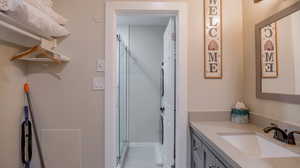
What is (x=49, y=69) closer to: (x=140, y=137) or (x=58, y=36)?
(x=58, y=36)

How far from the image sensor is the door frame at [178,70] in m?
1.83

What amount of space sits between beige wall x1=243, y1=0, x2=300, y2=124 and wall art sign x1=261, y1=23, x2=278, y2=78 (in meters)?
0.12

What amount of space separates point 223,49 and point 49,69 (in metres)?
1.75

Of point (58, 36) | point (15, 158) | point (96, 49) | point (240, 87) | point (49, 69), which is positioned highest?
point (58, 36)

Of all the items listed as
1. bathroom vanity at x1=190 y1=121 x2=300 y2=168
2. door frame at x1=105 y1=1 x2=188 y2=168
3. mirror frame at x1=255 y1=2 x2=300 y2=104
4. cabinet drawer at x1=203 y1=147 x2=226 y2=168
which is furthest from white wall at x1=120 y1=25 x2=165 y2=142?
cabinet drawer at x1=203 y1=147 x2=226 y2=168

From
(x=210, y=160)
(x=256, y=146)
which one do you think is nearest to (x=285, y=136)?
(x=256, y=146)

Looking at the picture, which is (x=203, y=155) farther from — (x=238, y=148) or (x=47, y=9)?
(x=47, y=9)

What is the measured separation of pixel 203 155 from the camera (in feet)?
4.70

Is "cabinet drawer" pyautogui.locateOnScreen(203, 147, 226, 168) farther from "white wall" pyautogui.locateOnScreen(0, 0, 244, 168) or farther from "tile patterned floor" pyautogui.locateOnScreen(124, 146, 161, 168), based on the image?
"tile patterned floor" pyautogui.locateOnScreen(124, 146, 161, 168)

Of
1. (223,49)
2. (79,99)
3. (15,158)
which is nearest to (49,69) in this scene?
(79,99)

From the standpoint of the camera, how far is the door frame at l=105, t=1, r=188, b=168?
183 centimetres

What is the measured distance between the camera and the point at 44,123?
1825mm

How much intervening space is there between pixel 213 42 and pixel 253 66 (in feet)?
1.43

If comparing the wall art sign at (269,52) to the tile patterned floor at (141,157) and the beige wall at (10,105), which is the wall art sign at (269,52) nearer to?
the tile patterned floor at (141,157)
